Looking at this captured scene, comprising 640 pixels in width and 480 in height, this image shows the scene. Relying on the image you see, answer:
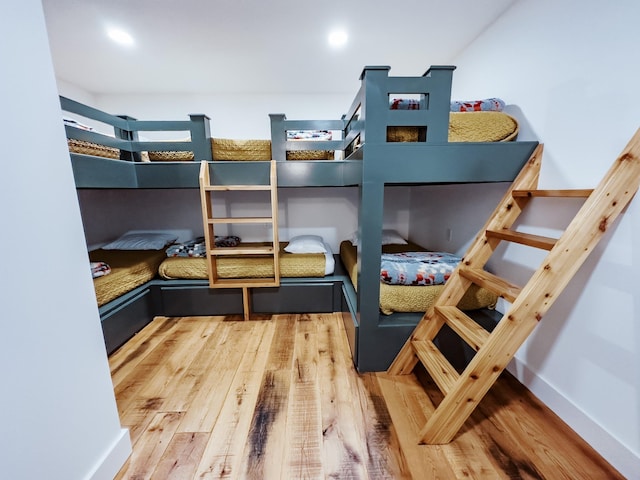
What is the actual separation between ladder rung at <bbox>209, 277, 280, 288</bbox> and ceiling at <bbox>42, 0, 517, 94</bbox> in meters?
1.92

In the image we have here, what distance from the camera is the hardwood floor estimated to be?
3.36 feet

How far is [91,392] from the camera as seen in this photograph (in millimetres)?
930

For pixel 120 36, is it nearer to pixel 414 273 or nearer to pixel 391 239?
pixel 414 273

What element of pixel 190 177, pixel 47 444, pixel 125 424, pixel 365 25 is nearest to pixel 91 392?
pixel 47 444

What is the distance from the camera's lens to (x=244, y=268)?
2.28m

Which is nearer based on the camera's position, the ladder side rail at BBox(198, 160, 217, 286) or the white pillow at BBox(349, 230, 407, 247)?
the ladder side rail at BBox(198, 160, 217, 286)

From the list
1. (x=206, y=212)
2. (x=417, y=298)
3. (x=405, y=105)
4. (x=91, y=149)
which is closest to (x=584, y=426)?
(x=417, y=298)

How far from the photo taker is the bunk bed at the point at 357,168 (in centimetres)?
129

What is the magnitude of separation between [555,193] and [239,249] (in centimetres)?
205

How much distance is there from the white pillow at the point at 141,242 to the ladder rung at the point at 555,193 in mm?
3239

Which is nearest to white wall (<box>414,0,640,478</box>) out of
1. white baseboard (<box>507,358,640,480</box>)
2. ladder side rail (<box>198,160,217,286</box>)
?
white baseboard (<box>507,358,640,480</box>)

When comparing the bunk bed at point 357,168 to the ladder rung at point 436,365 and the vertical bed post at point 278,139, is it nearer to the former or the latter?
the vertical bed post at point 278,139

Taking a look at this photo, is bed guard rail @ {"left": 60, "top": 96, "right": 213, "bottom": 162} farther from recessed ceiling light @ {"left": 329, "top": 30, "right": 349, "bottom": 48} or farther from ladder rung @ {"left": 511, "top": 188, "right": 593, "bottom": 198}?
ladder rung @ {"left": 511, "top": 188, "right": 593, "bottom": 198}

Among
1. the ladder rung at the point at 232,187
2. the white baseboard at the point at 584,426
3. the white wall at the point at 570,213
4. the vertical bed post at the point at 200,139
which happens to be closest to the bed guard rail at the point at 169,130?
the vertical bed post at the point at 200,139
